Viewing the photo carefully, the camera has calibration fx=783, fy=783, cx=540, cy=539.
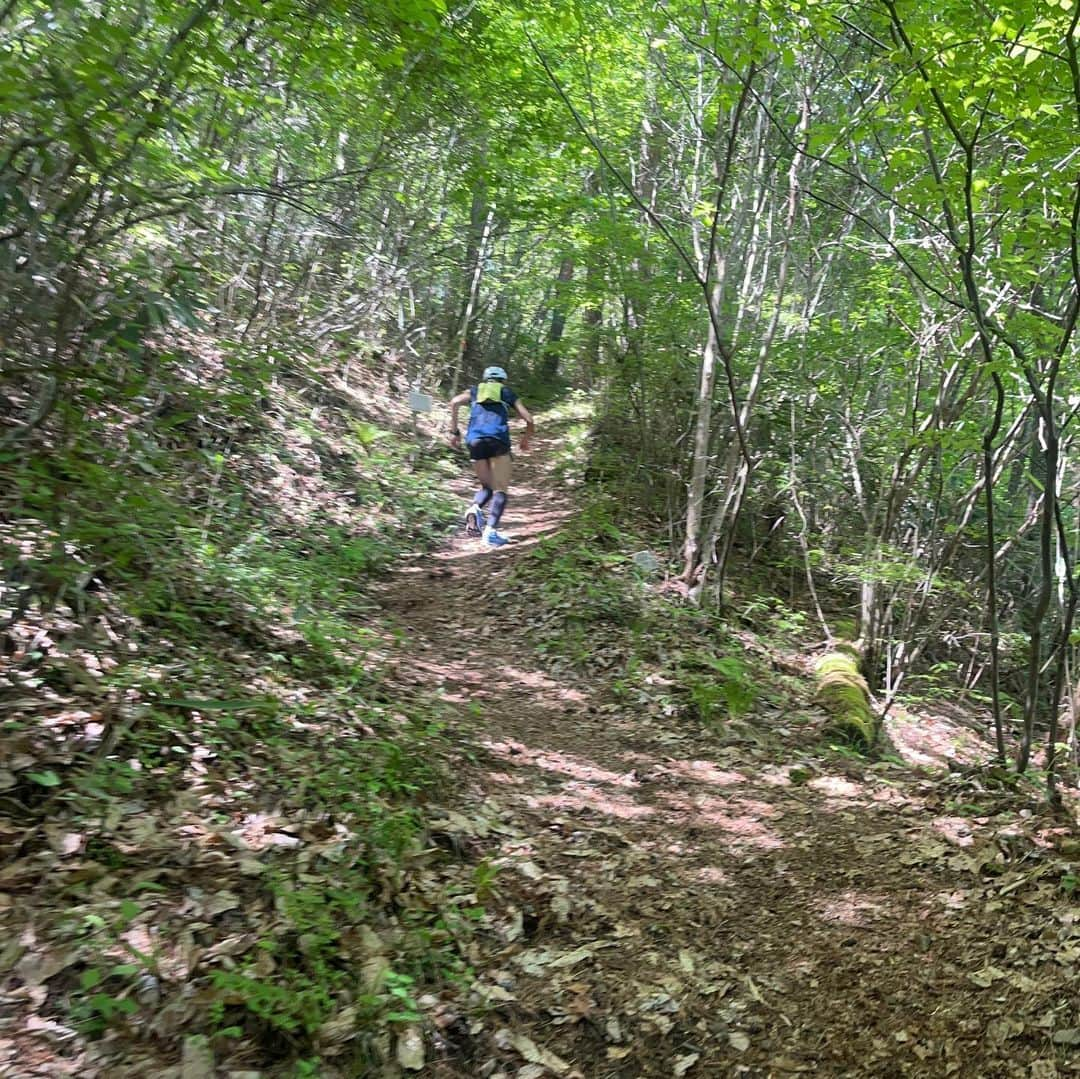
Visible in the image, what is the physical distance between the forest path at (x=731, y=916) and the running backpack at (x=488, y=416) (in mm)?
3329

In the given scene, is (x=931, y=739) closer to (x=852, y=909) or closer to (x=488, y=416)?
(x=852, y=909)

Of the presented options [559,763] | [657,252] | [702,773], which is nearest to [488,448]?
[657,252]

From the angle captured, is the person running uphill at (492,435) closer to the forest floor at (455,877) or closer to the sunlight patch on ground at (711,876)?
the forest floor at (455,877)

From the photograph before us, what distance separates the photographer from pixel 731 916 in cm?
385

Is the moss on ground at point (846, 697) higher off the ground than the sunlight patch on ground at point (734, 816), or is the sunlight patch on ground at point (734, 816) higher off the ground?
the moss on ground at point (846, 697)

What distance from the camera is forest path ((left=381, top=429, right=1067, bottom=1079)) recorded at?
2975 millimetres

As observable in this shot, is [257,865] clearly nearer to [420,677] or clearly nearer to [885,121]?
[420,677]

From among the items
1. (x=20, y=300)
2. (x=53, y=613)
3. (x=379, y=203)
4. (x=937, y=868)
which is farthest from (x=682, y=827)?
(x=379, y=203)

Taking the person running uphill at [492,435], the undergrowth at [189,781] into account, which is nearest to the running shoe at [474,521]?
the person running uphill at [492,435]

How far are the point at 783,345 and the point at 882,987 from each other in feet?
23.8

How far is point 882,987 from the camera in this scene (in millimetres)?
3297

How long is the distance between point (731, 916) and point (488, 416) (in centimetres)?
601

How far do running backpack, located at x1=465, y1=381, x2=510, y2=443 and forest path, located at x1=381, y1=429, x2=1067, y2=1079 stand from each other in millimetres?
3329

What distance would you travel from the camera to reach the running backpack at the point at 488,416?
8641 mm
